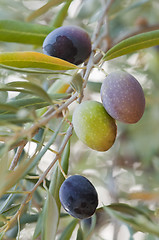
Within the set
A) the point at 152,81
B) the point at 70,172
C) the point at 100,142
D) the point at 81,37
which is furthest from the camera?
the point at 152,81

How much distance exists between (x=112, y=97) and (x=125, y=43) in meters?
0.17

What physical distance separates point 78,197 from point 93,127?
176mm

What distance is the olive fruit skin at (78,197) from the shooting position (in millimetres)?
810

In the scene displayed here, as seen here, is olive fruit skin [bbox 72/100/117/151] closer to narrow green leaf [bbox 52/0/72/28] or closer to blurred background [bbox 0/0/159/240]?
narrow green leaf [bbox 52/0/72/28]

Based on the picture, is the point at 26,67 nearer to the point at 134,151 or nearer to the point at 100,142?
the point at 100,142

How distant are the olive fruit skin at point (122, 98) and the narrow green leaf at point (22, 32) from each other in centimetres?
32

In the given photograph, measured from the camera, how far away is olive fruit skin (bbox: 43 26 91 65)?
91cm

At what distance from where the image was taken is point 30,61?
80 centimetres

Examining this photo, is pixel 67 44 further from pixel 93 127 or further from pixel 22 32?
pixel 93 127

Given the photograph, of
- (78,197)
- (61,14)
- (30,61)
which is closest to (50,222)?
(78,197)

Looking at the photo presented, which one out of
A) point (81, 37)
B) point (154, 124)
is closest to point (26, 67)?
point (81, 37)

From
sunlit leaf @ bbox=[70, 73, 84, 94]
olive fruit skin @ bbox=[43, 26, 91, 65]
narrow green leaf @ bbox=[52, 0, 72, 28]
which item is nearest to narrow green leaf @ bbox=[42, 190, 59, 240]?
sunlit leaf @ bbox=[70, 73, 84, 94]

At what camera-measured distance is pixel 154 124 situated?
2197mm

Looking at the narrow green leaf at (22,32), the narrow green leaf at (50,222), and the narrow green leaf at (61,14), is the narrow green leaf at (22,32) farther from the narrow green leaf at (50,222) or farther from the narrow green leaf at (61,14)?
the narrow green leaf at (50,222)
